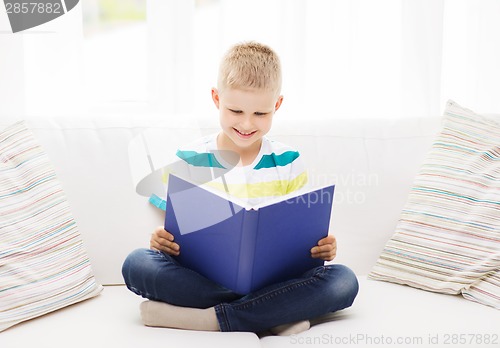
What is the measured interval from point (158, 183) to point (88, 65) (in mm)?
904

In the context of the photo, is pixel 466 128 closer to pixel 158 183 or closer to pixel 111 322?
pixel 158 183

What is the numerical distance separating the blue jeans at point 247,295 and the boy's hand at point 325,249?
3cm

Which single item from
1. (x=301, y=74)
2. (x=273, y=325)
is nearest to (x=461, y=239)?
(x=273, y=325)

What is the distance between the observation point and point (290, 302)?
1399mm

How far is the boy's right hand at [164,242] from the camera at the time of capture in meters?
1.48

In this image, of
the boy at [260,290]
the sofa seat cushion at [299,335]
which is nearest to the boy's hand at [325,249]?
the boy at [260,290]

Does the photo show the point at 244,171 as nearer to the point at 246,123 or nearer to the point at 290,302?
the point at 246,123

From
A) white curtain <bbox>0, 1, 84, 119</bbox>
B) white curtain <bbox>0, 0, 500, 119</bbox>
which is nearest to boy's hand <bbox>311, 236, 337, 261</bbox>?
white curtain <bbox>0, 0, 500, 119</bbox>

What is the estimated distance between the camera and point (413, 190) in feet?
5.71

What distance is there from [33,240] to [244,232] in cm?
51

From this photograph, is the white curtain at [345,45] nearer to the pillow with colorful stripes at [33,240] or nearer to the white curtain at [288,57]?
the white curtain at [288,57]

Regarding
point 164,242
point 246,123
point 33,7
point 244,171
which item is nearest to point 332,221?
point 244,171

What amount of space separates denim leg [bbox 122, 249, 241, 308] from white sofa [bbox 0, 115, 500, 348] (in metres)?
0.07

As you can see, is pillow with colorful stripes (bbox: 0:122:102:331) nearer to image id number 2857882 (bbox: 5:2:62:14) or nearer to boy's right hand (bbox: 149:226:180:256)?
boy's right hand (bbox: 149:226:180:256)
